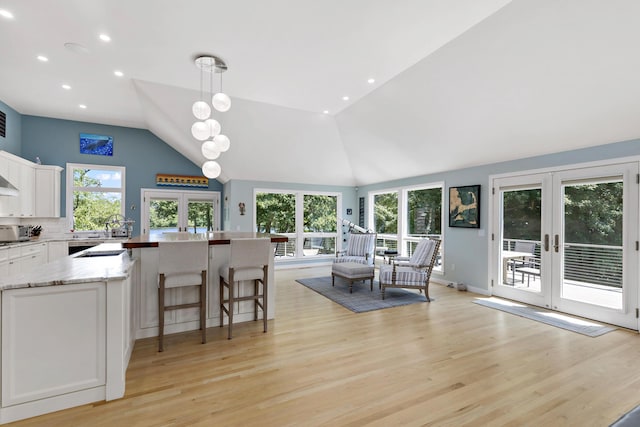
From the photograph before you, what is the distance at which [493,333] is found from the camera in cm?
351

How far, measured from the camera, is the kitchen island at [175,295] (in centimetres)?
324

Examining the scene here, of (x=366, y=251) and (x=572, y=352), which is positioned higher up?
(x=366, y=251)

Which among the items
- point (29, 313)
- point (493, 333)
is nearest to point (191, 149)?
point (29, 313)

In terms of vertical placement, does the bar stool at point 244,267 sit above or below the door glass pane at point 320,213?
below

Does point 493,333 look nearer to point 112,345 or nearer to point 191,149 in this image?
point 112,345

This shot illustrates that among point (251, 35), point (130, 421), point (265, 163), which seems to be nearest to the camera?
point (130, 421)

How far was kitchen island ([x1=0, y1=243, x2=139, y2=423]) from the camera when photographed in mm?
1937

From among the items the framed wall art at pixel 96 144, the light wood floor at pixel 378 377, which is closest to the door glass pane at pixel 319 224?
the light wood floor at pixel 378 377

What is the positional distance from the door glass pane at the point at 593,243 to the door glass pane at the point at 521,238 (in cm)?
38

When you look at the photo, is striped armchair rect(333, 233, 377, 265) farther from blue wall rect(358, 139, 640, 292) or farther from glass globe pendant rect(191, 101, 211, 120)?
glass globe pendant rect(191, 101, 211, 120)

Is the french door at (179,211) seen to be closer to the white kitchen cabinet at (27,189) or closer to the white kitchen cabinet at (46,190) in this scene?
the white kitchen cabinet at (46,190)

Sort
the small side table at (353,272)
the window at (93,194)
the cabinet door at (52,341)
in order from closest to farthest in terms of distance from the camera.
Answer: the cabinet door at (52,341)
the small side table at (353,272)
the window at (93,194)

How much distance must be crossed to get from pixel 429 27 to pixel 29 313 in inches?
166

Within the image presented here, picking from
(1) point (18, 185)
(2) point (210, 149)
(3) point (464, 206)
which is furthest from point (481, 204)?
(1) point (18, 185)
